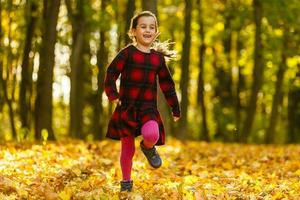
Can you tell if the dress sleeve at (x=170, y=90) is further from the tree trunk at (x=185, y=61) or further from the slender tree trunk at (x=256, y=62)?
the slender tree trunk at (x=256, y=62)

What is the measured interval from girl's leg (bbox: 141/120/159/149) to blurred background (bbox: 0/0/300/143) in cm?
406

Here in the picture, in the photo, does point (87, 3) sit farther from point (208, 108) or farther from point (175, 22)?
point (208, 108)

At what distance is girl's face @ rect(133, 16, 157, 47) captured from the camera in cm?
719

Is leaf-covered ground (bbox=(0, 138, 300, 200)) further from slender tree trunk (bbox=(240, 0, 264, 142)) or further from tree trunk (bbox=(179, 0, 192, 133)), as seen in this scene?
slender tree trunk (bbox=(240, 0, 264, 142))

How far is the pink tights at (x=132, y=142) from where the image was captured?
683 centimetres

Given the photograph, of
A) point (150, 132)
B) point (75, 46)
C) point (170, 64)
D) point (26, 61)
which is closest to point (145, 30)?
point (150, 132)

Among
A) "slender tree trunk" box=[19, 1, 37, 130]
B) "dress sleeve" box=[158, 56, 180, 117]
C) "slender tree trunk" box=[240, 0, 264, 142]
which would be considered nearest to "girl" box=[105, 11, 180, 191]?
"dress sleeve" box=[158, 56, 180, 117]

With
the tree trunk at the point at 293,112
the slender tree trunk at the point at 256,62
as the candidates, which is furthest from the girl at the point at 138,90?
the tree trunk at the point at 293,112

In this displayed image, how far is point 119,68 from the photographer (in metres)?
7.08

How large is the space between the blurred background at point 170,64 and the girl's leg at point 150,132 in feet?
13.3

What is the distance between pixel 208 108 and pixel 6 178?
33262 millimetres

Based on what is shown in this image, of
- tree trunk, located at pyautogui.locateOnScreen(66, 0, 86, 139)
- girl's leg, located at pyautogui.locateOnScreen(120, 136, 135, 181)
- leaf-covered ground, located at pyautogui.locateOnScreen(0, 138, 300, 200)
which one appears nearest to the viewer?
leaf-covered ground, located at pyautogui.locateOnScreen(0, 138, 300, 200)

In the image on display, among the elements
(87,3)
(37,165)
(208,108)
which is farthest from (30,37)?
(208,108)

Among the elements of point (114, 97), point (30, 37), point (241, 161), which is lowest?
point (241, 161)
